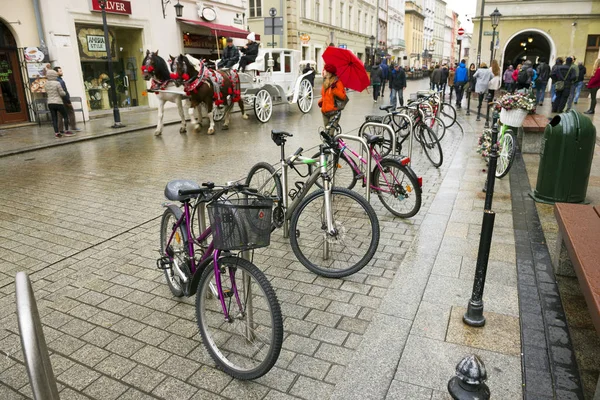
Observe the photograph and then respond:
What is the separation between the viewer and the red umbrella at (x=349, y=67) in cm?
781

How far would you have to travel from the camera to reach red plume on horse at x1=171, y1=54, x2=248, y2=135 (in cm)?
1188

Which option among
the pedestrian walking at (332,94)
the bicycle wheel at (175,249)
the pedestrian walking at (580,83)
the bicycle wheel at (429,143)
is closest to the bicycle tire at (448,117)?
the bicycle wheel at (429,143)

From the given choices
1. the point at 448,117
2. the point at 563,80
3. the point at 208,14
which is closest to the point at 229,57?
the point at 208,14

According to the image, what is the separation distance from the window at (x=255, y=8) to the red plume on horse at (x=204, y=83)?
23.5 metres

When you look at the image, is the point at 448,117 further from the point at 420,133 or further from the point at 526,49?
the point at 526,49

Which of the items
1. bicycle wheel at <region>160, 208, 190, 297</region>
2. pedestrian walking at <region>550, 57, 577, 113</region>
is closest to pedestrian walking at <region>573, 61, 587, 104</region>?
pedestrian walking at <region>550, 57, 577, 113</region>

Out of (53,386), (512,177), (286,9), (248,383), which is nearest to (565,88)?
(512,177)

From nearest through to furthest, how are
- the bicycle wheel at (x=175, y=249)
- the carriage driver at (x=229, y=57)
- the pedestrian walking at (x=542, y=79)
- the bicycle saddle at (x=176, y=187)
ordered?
1. the bicycle saddle at (x=176, y=187)
2. the bicycle wheel at (x=175, y=249)
3. the carriage driver at (x=229, y=57)
4. the pedestrian walking at (x=542, y=79)

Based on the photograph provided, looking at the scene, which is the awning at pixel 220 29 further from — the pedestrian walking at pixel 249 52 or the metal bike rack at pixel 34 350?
the metal bike rack at pixel 34 350

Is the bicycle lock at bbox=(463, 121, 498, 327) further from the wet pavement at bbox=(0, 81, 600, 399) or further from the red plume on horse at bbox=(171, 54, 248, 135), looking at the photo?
the red plume on horse at bbox=(171, 54, 248, 135)

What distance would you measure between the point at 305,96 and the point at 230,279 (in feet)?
48.3

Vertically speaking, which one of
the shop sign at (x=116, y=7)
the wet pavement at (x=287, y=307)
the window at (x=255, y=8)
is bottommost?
the wet pavement at (x=287, y=307)

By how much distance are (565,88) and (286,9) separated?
2203cm

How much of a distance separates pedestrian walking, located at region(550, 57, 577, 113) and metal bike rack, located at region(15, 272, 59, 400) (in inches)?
639
